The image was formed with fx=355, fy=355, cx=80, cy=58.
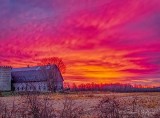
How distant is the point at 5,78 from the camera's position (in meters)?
113

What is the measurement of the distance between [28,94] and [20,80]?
11077 cm

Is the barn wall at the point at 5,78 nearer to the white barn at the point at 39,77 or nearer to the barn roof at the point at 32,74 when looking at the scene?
the white barn at the point at 39,77

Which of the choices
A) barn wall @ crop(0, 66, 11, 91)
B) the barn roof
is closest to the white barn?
the barn roof

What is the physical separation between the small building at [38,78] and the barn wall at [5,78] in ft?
1.26

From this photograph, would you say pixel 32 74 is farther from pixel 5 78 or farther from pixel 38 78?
pixel 5 78

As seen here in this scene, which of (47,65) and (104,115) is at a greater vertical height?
(47,65)

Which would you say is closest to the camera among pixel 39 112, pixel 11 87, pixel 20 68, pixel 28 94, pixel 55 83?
pixel 39 112

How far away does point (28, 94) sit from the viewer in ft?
42.5

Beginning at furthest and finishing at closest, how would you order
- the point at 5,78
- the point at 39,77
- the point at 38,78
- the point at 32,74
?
the point at 32,74, the point at 39,77, the point at 38,78, the point at 5,78

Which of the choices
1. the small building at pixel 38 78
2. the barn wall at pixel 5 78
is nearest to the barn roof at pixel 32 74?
the small building at pixel 38 78

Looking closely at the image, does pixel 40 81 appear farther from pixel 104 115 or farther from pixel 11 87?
pixel 104 115

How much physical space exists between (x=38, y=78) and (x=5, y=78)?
10.6m

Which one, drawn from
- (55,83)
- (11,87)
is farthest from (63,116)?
(11,87)

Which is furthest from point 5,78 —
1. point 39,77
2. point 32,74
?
point 39,77
